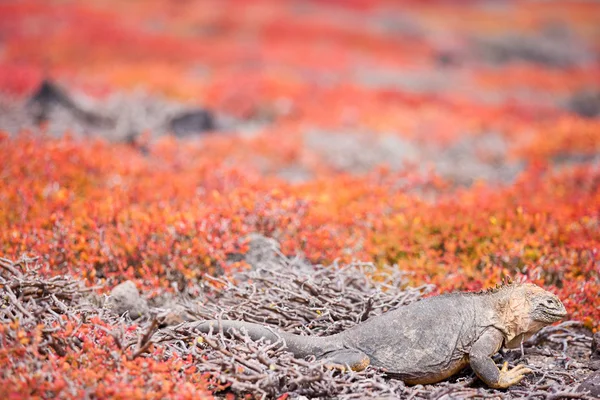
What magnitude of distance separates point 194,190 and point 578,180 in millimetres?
6764

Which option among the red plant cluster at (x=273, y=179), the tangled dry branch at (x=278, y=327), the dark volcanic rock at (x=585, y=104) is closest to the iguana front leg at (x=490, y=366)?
the tangled dry branch at (x=278, y=327)

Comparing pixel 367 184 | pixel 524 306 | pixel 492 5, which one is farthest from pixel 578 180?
pixel 492 5

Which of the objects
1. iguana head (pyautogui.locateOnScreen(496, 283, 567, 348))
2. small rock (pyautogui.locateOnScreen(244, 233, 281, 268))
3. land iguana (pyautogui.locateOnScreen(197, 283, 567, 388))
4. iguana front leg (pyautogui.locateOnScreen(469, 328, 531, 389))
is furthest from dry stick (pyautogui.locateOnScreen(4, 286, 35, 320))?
iguana head (pyautogui.locateOnScreen(496, 283, 567, 348))

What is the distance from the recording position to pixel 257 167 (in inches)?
475

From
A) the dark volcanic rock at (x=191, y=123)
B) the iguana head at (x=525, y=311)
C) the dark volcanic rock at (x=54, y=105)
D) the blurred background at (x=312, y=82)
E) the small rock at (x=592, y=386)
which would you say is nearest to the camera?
the small rock at (x=592, y=386)

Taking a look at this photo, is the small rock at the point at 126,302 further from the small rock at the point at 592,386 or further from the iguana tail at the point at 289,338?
the small rock at the point at 592,386

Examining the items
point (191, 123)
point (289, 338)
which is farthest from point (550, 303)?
point (191, 123)

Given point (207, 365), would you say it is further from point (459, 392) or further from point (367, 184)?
point (367, 184)

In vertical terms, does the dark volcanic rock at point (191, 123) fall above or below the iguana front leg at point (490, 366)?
below

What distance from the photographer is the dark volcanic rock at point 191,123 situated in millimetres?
14195

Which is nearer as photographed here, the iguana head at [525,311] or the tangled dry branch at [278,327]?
the tangled dry branch at [278,327]

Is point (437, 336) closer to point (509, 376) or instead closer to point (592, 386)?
point (509, 376)

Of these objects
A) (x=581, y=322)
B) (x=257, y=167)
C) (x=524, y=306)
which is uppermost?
(x=524, y=306)

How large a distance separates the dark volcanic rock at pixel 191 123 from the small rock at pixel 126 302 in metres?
8.92
